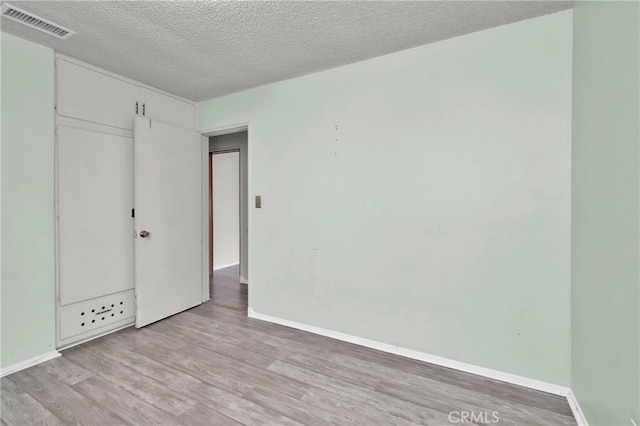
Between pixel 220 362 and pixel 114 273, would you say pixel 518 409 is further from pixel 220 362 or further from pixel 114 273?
pixel 114 273

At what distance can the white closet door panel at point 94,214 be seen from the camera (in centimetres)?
243

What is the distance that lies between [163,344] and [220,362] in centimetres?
→ 67

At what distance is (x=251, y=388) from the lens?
6.23 ft

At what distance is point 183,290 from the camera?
10.7 ft

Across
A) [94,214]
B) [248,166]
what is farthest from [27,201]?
[248,166]

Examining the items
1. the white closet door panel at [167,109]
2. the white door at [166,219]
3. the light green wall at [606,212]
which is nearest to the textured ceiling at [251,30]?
the white closet door panel at [167,109]

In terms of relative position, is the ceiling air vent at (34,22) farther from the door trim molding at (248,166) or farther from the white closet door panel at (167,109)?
the door trim molding at (248,166)

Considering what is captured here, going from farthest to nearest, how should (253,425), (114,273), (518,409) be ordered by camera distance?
(114,273) < (518,409) < (253,425)

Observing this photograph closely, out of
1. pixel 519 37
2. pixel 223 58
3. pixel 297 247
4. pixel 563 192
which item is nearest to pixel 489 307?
pixel 563 192

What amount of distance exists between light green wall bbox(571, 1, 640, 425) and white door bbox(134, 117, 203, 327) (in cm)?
347

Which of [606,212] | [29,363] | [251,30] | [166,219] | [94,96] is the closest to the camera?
[606,212]

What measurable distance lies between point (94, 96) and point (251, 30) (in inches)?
68.2

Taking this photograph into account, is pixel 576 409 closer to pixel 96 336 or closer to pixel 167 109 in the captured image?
pixel 96 336

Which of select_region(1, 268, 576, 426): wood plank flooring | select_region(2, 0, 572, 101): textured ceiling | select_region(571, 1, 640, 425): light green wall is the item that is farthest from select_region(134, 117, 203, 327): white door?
select_region(571, 1, 640, 425): light green wall
